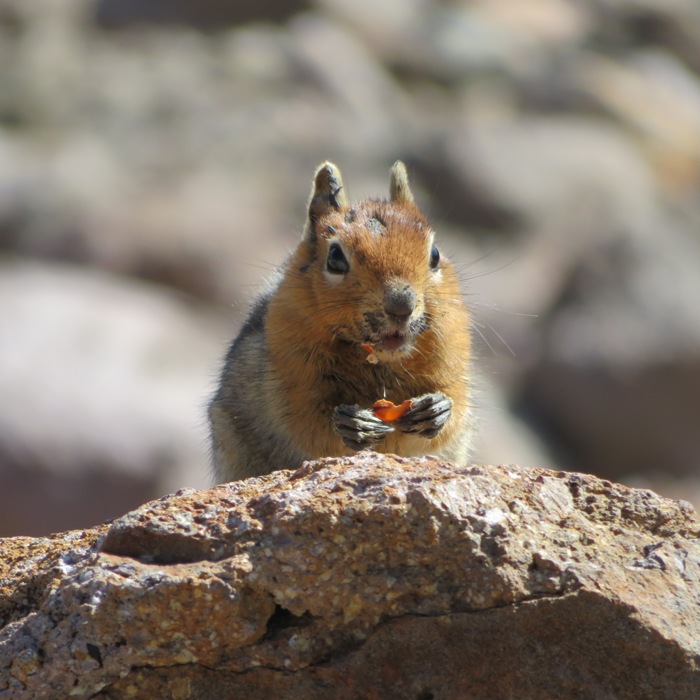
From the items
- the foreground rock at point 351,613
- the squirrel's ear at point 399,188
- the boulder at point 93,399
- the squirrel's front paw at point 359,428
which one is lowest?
the foreground rock at point 351,613

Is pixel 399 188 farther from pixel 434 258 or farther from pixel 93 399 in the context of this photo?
pixel 93 399

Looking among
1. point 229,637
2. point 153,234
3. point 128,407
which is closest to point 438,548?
point 229,637

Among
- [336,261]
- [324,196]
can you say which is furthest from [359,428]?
[324,196]

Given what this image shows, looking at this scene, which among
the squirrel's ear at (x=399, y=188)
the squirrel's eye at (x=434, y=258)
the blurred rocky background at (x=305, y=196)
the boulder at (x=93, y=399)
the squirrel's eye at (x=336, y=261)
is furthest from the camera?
the blurred rocky background at (x=305, y=196)

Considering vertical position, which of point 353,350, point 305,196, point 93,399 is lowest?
point 353,350

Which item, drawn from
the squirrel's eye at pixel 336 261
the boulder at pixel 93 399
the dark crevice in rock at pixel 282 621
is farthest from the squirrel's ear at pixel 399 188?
the boulder at pixel 93 399

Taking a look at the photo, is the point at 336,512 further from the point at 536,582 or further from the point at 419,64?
the point at 419,64

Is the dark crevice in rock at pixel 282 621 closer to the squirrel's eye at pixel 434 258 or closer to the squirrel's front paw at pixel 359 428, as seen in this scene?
the squirrel's front paw at pixel 359 428
